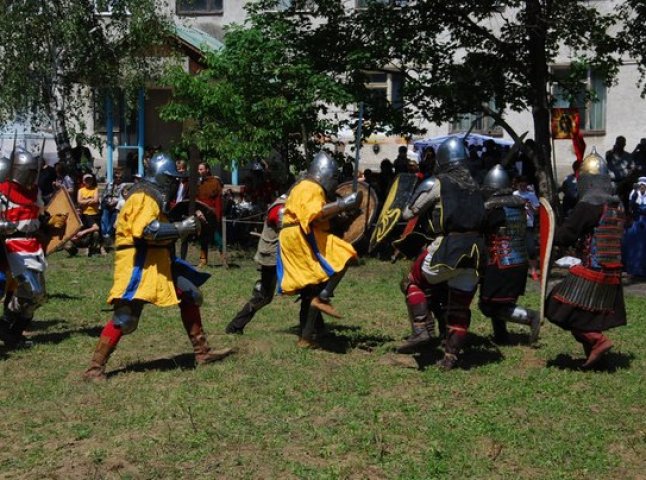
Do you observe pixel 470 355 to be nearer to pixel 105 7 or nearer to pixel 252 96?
pixel 252 96

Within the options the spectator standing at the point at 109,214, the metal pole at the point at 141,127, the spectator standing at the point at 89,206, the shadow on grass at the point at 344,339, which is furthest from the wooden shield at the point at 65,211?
the metal pole at the point at 141,127

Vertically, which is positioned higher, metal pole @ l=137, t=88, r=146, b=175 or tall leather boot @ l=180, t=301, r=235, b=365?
metal pole @ l=137, t=88, r=146, b=175

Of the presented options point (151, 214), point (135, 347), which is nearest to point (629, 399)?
point (151, 214)

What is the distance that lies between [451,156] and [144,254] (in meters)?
2.37

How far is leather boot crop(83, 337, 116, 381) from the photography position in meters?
7.68

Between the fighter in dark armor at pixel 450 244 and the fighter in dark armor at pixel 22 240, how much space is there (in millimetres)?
3190

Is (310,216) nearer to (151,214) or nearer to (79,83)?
(151,214)

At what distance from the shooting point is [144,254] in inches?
299

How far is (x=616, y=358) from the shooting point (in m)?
8.46

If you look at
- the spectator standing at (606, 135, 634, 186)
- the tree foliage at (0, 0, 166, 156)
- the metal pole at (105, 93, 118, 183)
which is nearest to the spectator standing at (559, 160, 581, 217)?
the spectator standing at (606, 135, 634, 186)

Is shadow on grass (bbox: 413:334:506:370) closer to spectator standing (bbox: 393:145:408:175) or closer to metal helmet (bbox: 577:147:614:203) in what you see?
metal helmet (bbox: 577:147:614:203)

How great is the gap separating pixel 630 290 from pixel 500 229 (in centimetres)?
506

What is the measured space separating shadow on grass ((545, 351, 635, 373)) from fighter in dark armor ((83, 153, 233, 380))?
3.00 metres

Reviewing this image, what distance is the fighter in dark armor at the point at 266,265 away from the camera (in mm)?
9188
